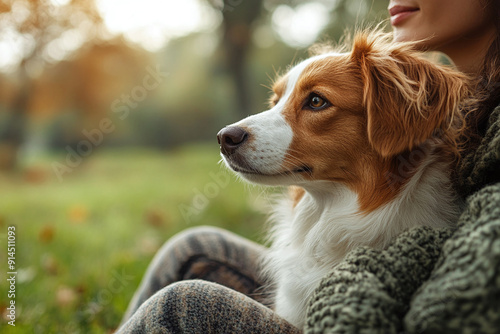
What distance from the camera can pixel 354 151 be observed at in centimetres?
167

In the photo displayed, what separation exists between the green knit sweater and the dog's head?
0.36m

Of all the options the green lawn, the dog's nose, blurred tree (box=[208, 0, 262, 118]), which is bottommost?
the green lawn

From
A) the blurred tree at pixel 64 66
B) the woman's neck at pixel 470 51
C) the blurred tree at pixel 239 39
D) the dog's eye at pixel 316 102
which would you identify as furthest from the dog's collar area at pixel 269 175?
the blurred tree at pixel 64 66

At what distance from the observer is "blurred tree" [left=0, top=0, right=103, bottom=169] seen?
6868 millimetres

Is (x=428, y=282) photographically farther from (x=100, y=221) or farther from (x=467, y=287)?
(x=100, y=221)

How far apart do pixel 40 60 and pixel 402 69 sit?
7956mm

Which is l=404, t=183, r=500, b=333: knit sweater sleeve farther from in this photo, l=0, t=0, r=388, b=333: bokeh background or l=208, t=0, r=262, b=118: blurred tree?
→ l=208, t=0, r=262, b=118: blurred tree

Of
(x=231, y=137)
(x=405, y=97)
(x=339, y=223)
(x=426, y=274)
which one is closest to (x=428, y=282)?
(x=426, y=274)

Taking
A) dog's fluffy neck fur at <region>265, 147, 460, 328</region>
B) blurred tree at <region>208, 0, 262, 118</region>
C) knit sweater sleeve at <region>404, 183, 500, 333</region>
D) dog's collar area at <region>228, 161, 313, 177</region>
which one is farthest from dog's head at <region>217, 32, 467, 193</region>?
blurred tree at <region>208, 0, 262, 118</region>

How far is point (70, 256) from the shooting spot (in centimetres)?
366

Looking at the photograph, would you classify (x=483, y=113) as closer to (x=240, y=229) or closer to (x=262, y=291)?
(x=262, y=291)

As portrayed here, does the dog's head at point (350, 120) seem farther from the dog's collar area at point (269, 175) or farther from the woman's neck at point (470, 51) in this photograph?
the woman's neck at point (470, 51)

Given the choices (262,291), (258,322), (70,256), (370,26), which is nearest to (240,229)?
(70,256)

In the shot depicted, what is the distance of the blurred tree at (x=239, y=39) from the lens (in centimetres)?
768
